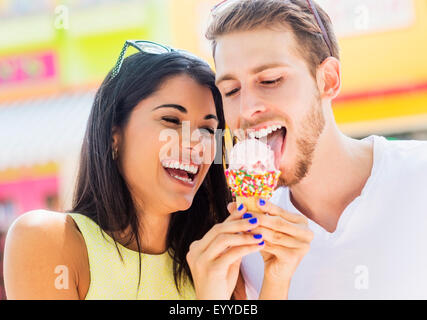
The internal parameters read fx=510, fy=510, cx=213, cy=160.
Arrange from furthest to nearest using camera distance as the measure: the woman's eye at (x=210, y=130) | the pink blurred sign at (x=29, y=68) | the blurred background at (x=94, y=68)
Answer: the pink blurred sign at (x=29, y=68)
the blurred background at (x=94, y=68)
the woman's eye at (x=210, y=130)

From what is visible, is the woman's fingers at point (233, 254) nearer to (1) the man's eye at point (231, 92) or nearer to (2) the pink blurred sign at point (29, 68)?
(1) the man's eye at point (231, 92)

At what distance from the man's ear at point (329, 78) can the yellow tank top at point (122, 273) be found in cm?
125

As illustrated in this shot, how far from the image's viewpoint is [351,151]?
2867mm

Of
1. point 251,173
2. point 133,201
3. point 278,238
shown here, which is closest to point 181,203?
point 133,201

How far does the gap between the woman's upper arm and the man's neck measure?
131 centimetres

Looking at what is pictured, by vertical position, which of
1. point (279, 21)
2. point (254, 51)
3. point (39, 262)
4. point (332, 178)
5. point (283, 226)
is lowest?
point (39, 262)

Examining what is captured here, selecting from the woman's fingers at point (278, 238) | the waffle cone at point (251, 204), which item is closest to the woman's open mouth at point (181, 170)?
the waffle cone at point (251, 204)

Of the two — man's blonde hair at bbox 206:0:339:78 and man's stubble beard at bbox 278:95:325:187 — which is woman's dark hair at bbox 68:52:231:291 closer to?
man's blonde hair at bbox 206:0:339:78

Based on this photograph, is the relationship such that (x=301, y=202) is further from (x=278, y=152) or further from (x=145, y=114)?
(x=145, y=114)

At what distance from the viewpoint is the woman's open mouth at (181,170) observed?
2.63 metres

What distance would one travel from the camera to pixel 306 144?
8.68 ft

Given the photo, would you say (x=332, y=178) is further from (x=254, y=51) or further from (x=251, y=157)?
(x=254, y=51)

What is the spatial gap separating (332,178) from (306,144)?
310 millimetres
